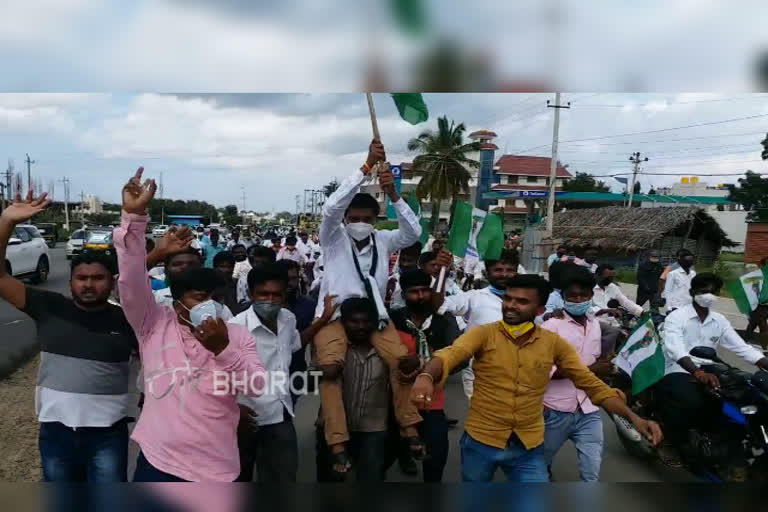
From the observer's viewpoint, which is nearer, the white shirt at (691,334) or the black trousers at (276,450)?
the black trousers at (276,450)

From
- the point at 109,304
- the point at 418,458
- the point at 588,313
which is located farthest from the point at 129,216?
the point at 588,313

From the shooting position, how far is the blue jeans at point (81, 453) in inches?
84.8

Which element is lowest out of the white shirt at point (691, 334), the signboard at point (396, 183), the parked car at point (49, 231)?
the white shirt at point (691, 334)

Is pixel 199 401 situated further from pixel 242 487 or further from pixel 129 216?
pixel 129 216

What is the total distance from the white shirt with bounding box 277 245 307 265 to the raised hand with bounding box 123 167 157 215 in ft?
21.0

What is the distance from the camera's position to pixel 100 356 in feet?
7.11

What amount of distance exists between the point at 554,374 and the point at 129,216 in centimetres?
219

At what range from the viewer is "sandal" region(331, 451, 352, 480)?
94.3 inches

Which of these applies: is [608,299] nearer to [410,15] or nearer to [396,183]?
[396,183]

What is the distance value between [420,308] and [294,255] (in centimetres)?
621

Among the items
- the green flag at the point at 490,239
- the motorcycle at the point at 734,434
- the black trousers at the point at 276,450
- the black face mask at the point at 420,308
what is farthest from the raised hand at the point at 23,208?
the motorcycle at the point at 734,434

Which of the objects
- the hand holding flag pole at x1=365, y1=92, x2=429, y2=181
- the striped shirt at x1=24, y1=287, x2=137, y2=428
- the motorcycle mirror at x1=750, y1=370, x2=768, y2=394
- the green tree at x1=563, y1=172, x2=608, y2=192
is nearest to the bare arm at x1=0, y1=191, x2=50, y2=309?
the striped shirt at x1=24, y1=287, x2=137, y2=428

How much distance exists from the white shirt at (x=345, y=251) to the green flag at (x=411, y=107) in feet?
1.93

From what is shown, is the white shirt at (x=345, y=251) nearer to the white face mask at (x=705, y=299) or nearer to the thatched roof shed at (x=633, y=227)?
the white face mask at (x=705, y=299)
